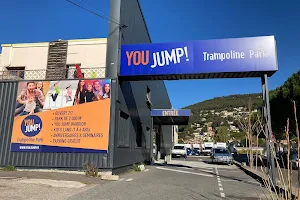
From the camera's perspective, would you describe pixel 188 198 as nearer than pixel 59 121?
Yes

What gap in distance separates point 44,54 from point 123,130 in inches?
304

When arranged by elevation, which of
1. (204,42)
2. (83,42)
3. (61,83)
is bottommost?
(61,83)

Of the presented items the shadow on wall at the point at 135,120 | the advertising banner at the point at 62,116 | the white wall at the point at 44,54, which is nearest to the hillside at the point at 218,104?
the shadow on wall at the point at 135,120

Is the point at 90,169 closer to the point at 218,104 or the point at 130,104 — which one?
the point at 130,104

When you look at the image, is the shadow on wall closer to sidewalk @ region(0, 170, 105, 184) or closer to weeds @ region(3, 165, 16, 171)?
sidewalk @ region(0, 170, 105, 184)

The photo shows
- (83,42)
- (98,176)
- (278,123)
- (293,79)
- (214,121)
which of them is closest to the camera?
(98,176)

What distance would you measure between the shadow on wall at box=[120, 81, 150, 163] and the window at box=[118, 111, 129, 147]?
2.51ft

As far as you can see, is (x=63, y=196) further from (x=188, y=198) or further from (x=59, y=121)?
(x=59, y=121)

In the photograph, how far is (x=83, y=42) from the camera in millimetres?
17125

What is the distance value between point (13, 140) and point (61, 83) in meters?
3.51

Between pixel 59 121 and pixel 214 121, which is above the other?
pixel 214 121

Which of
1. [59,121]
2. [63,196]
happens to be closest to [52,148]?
[59,121]

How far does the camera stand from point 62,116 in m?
12.8

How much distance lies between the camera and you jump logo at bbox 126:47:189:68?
13.2 meters
